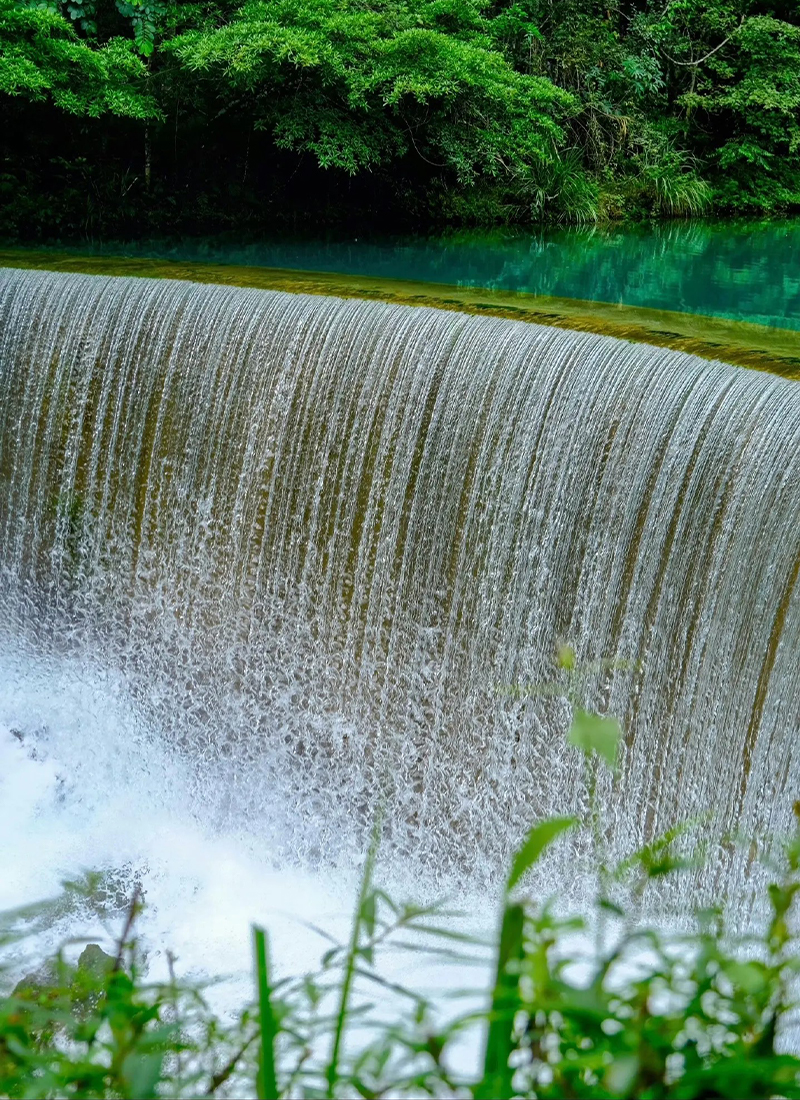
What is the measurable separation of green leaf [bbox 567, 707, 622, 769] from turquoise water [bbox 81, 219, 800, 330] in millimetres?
6586

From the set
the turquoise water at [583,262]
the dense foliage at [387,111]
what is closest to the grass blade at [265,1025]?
the turquoise water at [583,262]

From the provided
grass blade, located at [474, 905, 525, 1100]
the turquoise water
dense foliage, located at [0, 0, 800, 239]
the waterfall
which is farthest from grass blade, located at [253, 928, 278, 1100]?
dense foliage, located at [0, 0, 800, 239]

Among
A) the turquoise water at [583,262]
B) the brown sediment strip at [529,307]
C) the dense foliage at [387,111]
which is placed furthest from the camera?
the dense foliage at [387,111]

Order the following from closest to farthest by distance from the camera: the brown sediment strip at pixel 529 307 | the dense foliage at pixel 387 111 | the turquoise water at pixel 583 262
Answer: the brown sediment strip at pixel 529 307 → the turquoise water at pixel 583 262 → the dense foliage at pixel 387 111

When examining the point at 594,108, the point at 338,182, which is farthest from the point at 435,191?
the point at 594,108

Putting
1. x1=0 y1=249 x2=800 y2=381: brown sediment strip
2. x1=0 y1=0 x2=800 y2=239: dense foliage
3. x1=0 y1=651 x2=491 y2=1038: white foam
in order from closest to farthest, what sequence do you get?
x1=0 y1=651 x2=491 y2=1038: white foam
x1=0 y1=249 x2=800 y2=381: brown sediment strip
x1=0 y1=0 x2=800 y2=239: dense foliage

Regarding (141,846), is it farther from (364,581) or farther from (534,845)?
(534,845)

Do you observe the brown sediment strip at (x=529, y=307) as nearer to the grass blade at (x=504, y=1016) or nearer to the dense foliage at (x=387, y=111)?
the dense foliage at (x=387, y=111)

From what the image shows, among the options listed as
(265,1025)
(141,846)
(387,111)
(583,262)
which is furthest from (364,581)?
(387,111)

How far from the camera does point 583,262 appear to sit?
29.5 ft

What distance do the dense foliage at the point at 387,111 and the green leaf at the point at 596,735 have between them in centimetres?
827

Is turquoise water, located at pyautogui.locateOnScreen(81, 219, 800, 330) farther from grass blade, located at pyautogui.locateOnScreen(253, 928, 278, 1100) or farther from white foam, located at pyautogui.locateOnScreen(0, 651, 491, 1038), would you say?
grass blade, located at pyautogui.locateOnScreen(253, 928, 278, 1100)

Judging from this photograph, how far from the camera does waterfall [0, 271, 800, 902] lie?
12.0ft

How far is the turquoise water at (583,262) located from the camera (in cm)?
755
